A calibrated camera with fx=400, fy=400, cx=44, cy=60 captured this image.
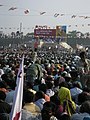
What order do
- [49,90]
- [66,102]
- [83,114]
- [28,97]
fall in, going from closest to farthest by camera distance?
[83,114] → [28,97] → [66,102] → [49,90]

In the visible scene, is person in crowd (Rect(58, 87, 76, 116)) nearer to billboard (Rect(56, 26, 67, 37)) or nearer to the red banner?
billboard (Rect(56, 26, 67, 37))

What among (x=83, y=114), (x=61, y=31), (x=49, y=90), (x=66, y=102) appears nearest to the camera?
(x=83, y=114)

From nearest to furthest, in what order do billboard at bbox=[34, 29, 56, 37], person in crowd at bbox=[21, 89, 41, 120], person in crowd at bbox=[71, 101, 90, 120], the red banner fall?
person in crowd at bbox=[71, 101, 90, 120] < person in crowd at bbox=[21, 89, 41, 120] < billboard at bbox=[34, 29, 56, 37] < the red banner

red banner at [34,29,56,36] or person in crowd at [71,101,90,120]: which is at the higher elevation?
red banner at [34,29,56,36]

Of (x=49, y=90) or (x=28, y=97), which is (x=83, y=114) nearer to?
(x=28, y=97)

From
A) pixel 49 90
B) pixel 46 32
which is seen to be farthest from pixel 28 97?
pixel 46 32

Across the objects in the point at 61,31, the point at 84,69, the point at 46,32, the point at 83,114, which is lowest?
the point at 83,114

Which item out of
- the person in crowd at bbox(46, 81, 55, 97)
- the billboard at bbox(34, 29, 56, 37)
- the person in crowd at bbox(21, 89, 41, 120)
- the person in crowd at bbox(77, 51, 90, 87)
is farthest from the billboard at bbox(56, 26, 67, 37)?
the person in crowd at bbox(21, 89, 41, 120)

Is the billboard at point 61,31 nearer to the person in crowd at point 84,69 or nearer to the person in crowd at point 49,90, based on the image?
the person in crowd at point 84,69

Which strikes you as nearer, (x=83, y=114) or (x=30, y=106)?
(x=83, y=114)

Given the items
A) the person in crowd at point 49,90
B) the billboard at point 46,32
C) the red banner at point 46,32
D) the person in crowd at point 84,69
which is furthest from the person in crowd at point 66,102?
the red banner at point 46,32

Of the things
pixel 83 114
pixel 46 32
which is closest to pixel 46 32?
pixel 46 32

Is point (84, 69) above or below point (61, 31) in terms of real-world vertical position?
below

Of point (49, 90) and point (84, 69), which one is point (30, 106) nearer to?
point (49, 90)
